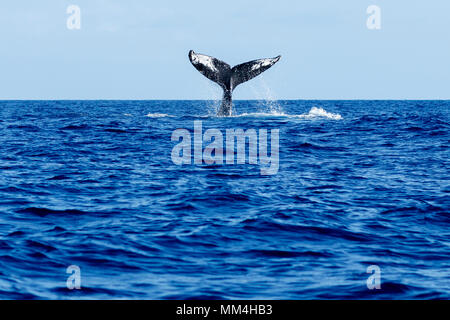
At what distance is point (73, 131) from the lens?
28.0 metres

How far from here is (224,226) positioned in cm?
1032

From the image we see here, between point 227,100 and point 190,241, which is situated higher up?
point 227,100

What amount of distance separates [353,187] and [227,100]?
1373cm
